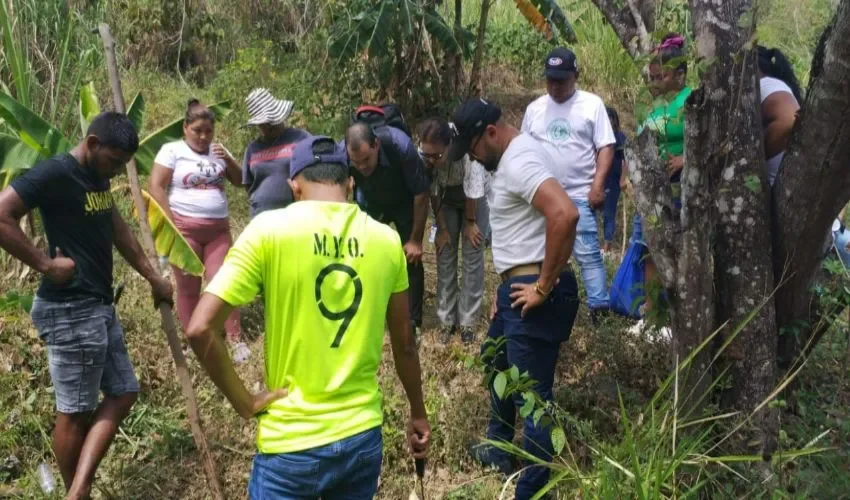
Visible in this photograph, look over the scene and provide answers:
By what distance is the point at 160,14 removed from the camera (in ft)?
37.0

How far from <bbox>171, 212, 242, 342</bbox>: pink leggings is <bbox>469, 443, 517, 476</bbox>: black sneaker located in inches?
84.6

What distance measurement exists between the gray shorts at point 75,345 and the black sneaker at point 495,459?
1978 mm

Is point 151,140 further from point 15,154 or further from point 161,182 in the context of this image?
point 15,154

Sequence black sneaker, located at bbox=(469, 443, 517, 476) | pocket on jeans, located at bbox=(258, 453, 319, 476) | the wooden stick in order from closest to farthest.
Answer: pocket on jeans, located at bbox=(258, 453, 319, 476) → the wooden stick → black sneaker, located at bbox=(469, 443, 517, 476)

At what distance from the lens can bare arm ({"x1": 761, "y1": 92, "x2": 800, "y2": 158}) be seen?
3.72 m

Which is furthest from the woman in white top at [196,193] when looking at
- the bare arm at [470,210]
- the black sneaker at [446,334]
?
the bare arm at [470,210]

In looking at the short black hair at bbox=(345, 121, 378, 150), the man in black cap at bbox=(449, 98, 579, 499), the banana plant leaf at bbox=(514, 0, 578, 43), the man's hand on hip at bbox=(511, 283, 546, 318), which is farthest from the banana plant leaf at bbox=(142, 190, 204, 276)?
the banana plant leaf at bbox=(514, 0, 578, 43)

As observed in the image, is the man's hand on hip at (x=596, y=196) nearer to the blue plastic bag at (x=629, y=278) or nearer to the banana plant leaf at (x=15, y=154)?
the blue plastic bag at (x=629, y=278)

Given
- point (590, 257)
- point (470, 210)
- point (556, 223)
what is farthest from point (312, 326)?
point (590, 257)

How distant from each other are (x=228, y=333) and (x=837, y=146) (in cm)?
411

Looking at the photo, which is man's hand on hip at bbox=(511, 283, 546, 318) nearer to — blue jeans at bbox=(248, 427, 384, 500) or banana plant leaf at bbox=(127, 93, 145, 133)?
blue jeans at bbox=(248, 427, 384, 500)

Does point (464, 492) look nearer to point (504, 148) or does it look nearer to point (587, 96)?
point (504, 148)

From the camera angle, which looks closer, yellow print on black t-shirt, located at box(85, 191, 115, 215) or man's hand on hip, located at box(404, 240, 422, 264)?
yellow print on black t-shirt, located at box(85, 191, 115, 215)

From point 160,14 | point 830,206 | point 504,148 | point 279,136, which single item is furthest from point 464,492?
point 160,14
